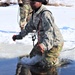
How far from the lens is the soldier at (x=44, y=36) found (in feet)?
19.4

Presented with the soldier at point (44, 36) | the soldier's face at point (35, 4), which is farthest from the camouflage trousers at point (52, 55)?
the soldier's face at point (35, 4)

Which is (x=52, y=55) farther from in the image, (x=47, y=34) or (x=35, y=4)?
(x=35, y=4)

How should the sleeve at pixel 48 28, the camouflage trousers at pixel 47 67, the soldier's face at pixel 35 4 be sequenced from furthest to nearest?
the camouflage trousers at pixel 47 67
the soldier's face at pixel 35 4
the sleeve at pixel 48 28

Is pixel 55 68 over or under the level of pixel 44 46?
under

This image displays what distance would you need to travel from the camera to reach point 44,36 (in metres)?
5.98

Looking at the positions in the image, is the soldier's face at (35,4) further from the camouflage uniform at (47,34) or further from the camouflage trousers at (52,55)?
the camouflage trousers at (52,55)

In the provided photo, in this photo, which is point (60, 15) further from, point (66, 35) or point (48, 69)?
point (48, 69)

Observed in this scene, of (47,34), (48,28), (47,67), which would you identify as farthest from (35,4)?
(47,67)

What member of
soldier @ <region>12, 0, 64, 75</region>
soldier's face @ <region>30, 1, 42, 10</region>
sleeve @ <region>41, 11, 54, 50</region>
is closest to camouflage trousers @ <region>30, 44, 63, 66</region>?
soldier @ <region>12, 0, 64, 75</region>

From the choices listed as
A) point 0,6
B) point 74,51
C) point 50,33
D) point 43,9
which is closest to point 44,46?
point 50,33

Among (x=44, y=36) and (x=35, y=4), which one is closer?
(x=44, y=36)

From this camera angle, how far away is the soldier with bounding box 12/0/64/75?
5.93m

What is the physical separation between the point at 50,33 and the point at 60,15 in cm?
1178

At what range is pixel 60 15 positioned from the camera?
1769 cm
